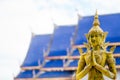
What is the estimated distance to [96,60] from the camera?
17.1 feet

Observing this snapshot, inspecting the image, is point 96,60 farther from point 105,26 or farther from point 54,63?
point 54,63

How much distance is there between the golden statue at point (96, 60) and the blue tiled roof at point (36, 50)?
770 inches

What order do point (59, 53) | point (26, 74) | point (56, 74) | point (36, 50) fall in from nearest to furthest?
point (56, 74) → point (59, 53) → point (26, 74) → point (36, 50)

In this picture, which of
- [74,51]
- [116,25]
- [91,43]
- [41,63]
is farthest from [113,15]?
[91,43]

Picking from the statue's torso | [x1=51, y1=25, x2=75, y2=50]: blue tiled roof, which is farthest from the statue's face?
[x1=51, y1=25, x2=75, y2=50]: blue tiled roof

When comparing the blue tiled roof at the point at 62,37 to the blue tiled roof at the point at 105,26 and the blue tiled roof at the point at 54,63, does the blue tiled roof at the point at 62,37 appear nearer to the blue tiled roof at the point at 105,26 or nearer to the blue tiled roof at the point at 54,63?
the blue tiled roof at the point at 54,63

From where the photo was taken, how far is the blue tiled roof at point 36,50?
2507 centimetres

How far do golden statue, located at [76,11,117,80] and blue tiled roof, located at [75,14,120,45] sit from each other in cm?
1689

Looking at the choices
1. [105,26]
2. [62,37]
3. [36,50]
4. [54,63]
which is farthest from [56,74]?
[105,26]

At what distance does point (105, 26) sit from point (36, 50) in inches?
178

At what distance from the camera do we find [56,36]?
25062 mm

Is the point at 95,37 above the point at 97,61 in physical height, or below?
above

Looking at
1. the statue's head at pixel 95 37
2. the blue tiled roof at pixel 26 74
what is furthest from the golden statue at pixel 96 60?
the blue tiled roof at pixel 26 74

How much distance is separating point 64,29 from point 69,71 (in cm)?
261
